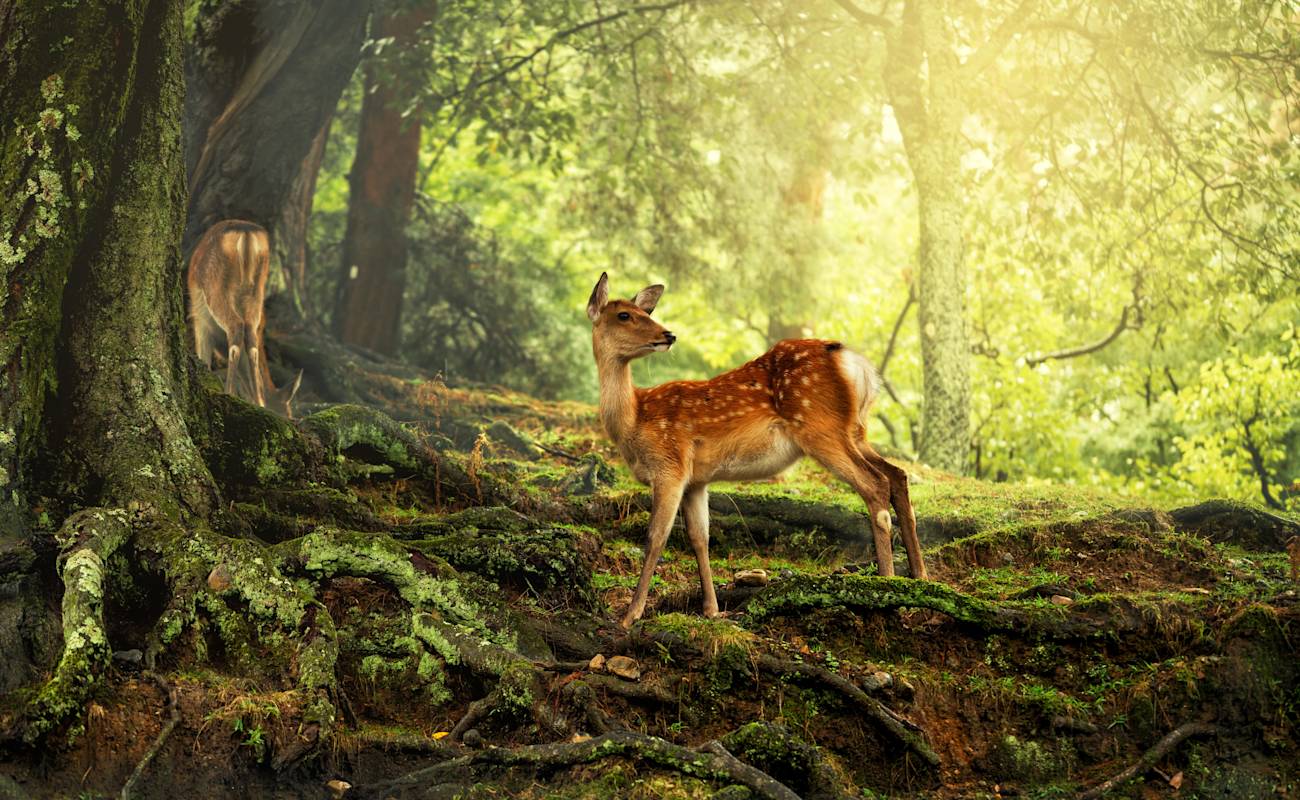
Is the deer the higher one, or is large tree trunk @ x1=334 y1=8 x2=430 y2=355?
large tree trunk @ x1=334 y1=8 x2=430 y2=355

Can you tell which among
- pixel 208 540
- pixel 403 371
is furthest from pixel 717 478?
pixel 403 371

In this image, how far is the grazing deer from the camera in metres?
7.87

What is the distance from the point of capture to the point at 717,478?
8125 mm

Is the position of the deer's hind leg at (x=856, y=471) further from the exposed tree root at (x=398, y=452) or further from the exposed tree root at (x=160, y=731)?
the exposed tree root at (x=160, y=731)

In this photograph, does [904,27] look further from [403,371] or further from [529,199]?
[529,199]

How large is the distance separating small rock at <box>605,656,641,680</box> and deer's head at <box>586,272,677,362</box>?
2.16 metres

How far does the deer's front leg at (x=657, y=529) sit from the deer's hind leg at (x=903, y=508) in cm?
124

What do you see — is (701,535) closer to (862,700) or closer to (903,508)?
(903,508)

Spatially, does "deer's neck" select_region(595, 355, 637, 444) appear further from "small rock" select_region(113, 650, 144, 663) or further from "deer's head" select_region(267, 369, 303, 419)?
"deer's head" select_region(267, 369, 303, 419)

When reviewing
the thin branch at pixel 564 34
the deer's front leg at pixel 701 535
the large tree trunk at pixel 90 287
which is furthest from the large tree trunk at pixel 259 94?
the deer's front leg at pixel 701 535

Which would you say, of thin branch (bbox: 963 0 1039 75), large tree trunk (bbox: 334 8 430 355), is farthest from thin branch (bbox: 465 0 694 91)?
thin branch (bbox: 963 0 1039 75)

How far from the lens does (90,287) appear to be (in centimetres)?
733

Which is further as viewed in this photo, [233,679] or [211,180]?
[211,180]

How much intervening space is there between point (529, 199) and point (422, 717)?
65.5 ft
